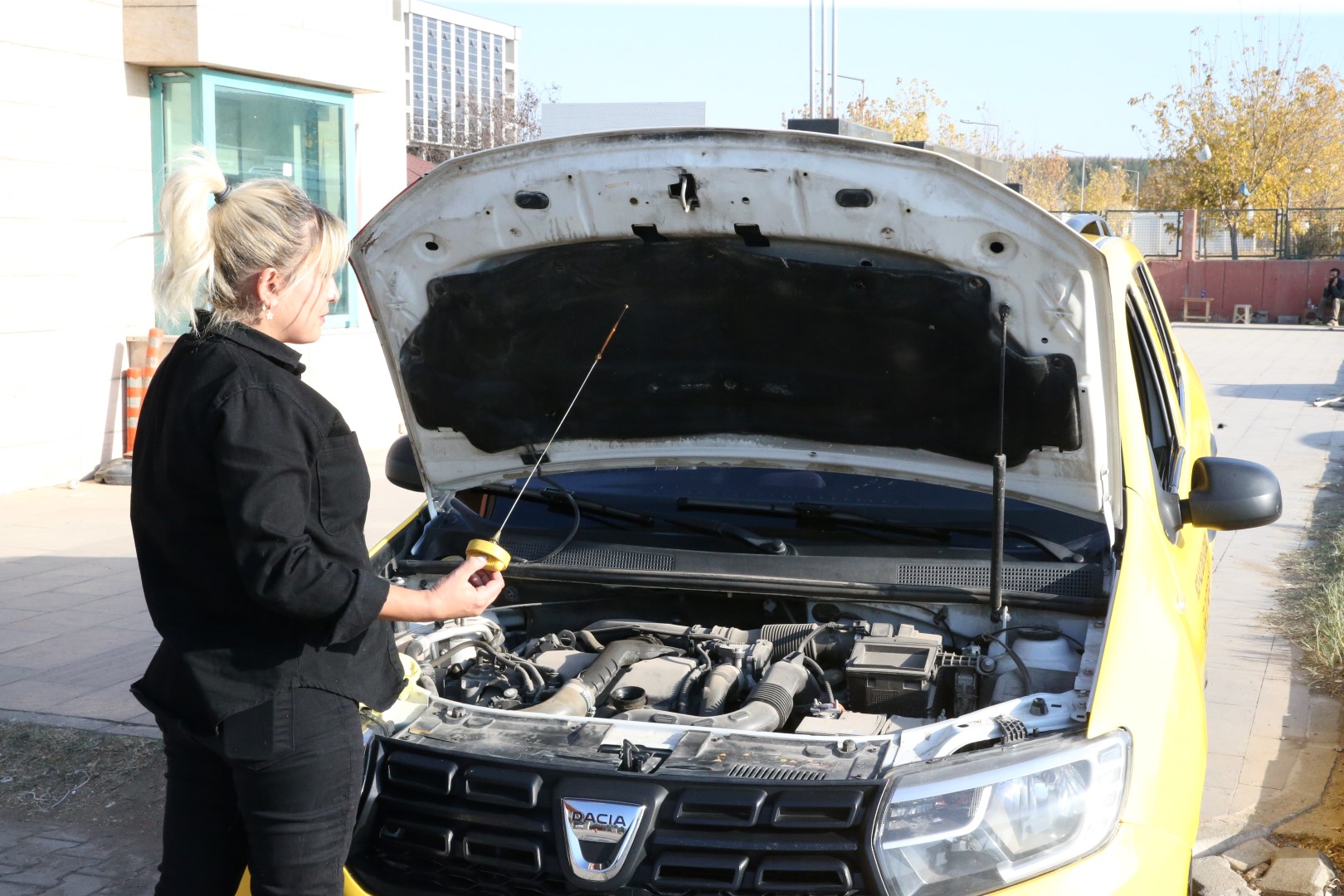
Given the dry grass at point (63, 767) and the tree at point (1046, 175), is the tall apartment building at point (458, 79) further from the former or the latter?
the dry grass at point (63, 767)

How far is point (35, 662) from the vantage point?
5816mm

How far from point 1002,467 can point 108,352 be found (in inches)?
341

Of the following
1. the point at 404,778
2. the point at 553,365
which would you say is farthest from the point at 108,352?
the point at 404,778

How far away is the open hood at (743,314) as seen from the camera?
2924 millimetres

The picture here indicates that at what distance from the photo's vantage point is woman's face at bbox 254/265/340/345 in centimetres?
221

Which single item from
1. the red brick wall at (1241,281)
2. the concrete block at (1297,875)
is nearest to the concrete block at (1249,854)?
the concrete block at (1297,875)

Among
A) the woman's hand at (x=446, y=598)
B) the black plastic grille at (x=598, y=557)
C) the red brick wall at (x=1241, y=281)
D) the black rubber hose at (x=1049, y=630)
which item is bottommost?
the black rubber hose at (x=1049, y=630)

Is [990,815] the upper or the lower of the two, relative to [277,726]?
lower

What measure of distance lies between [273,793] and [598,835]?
604 millimetres

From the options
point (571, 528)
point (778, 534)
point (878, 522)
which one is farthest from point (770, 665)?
point (571, 528)

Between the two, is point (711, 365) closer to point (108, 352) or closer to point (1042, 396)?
point (1042, 396)

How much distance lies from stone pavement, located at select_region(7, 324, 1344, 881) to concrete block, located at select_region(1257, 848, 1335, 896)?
224 mm

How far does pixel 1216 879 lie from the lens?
12.0ft

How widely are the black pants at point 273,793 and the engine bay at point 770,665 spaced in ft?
2.37
